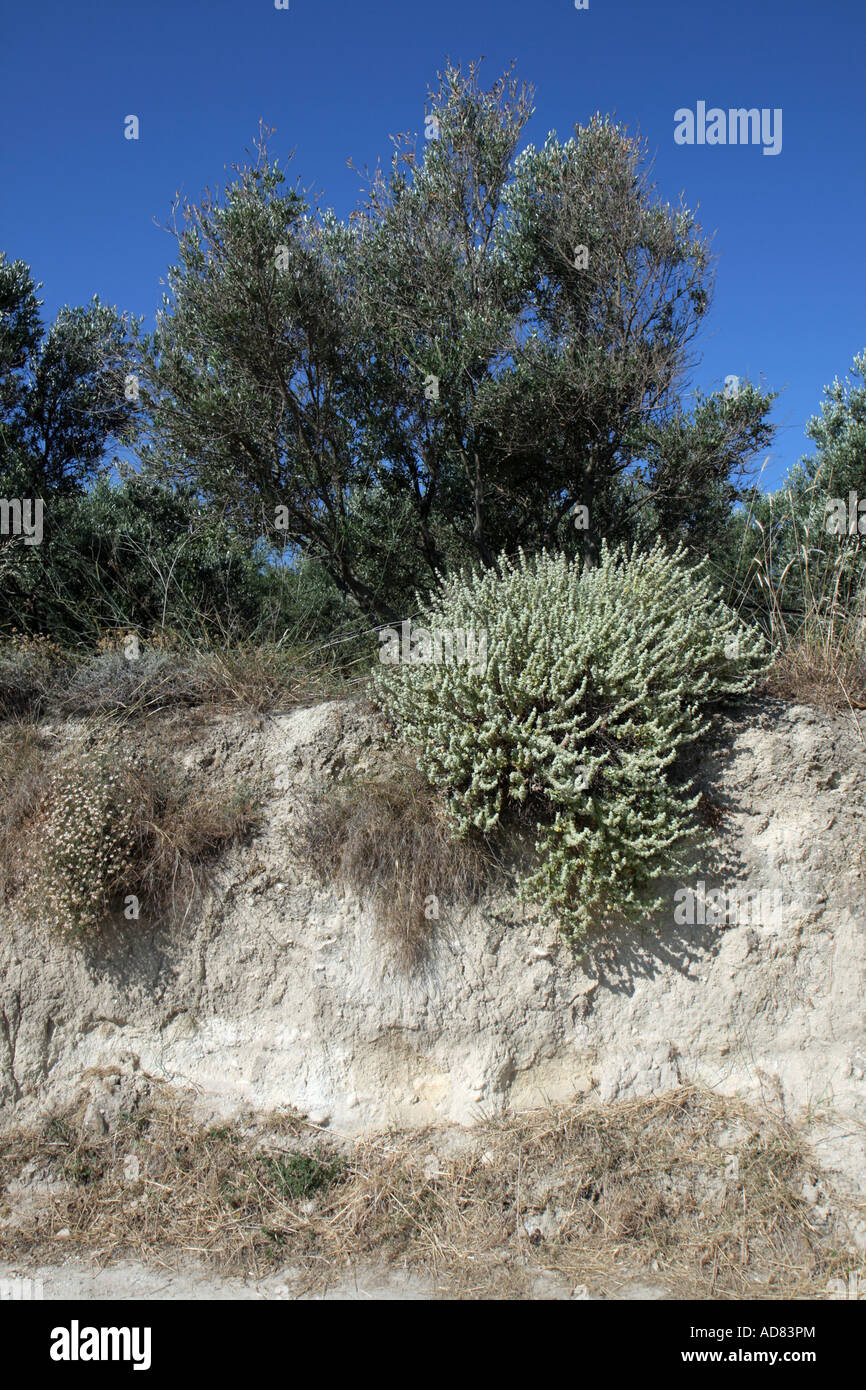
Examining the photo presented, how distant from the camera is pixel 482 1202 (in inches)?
179

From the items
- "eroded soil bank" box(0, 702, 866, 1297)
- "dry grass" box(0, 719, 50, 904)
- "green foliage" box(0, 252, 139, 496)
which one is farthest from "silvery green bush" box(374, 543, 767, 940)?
"green foliage" box(0, 252, 139, 496)

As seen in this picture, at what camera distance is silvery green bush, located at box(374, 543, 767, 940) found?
4.77 metres

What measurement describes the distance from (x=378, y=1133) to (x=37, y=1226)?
1967mm

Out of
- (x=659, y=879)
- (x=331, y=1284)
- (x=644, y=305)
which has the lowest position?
(x=331, y=1284)

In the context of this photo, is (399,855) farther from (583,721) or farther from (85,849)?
(85,849)

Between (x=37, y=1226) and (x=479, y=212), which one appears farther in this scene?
(x=479, y=212)

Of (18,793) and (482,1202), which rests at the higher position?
(18,793)

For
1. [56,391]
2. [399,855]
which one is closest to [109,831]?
[399,855]

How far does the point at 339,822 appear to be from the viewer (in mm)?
5484

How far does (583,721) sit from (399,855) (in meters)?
1.40

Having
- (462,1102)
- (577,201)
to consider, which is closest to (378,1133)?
(462,1102)

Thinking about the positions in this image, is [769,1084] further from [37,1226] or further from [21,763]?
[21,763]

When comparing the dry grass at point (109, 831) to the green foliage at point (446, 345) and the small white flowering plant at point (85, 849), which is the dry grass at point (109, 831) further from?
the green foliage at point (446, 345)

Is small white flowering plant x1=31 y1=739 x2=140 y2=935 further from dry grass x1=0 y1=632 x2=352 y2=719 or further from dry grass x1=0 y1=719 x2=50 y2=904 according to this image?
dry grass x1=0 y1=632 x2=352 y2=719
